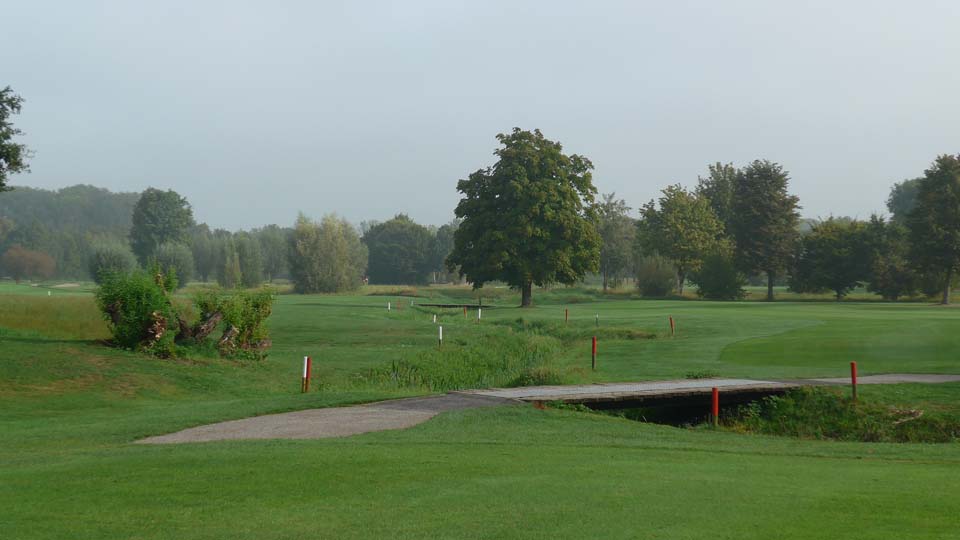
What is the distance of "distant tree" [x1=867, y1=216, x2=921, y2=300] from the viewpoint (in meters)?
87.8

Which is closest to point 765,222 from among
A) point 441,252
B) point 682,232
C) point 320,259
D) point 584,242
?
point 682,232

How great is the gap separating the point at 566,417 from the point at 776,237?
84.9m

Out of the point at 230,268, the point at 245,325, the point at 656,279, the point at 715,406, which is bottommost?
the point at 715,406

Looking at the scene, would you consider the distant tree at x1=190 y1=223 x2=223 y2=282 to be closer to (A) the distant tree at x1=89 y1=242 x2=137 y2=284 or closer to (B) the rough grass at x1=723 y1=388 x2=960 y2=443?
(A) the distant tree at x1=89 y1=242 x2=137 y2=284

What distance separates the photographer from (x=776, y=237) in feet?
322

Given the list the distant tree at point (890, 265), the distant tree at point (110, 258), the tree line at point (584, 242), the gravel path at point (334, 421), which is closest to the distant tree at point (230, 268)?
the tree line at point (584, 242)

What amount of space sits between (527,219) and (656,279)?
29776 millimetres

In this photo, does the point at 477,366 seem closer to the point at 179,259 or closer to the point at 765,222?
the point at 765,222

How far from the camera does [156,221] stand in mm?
140000

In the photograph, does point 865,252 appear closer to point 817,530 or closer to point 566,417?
point 566,417

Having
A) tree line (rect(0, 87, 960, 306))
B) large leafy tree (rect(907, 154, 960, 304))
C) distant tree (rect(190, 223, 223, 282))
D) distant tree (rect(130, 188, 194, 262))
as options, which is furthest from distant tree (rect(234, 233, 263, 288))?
large leafy tree (rect(907, 154, 960, 304))

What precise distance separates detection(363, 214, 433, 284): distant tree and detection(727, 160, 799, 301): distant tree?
66.2 m

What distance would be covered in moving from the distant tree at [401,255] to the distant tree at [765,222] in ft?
217

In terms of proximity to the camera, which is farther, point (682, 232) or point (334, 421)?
point (682, 232)
